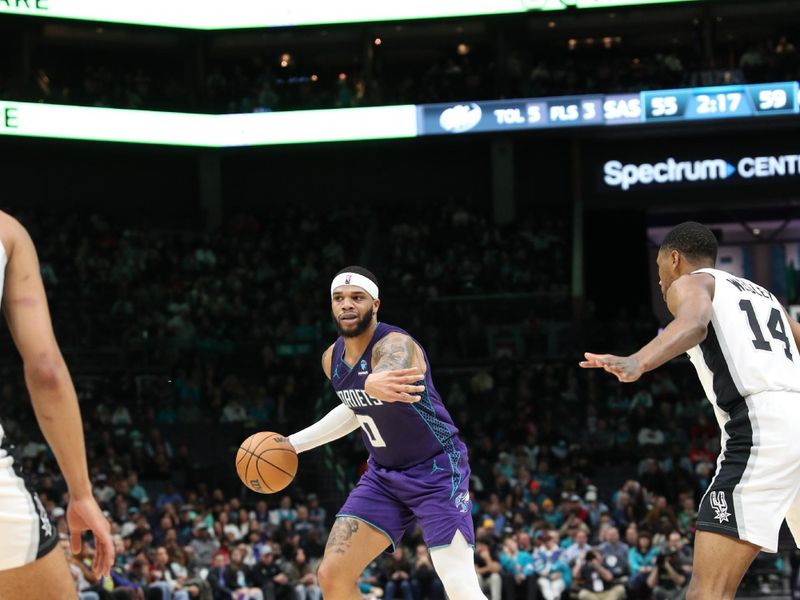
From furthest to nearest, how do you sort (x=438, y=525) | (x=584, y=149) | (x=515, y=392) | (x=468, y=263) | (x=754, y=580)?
(x=584, y=149) < (x=468, y=263) < (x=515, y=392) < (x=754, y=580) < (x=438, y=525)

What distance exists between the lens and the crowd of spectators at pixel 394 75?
25.9 meters

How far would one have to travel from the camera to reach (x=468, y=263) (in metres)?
25.6

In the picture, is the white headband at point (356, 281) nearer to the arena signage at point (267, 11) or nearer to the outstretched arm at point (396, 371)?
the outstretched arm at point (396, 371)

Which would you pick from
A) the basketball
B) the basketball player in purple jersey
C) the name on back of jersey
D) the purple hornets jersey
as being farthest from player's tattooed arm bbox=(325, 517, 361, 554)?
the name on back of jersey

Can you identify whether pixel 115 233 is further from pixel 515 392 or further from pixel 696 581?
pixel 696 581

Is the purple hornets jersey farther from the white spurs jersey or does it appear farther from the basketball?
the white spurs jersey

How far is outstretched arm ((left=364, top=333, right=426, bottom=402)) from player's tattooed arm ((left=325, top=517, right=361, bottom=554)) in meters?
0.89

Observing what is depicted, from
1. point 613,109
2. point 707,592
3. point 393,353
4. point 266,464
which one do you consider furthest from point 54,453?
point 613,109

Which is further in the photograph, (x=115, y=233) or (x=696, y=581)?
(x=115, y=233)

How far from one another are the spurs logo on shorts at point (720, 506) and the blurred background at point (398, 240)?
9348 millimetres

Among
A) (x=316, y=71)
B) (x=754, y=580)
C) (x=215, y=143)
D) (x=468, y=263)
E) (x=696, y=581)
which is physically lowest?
(x=754, y=580)

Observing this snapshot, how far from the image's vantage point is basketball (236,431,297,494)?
716cm

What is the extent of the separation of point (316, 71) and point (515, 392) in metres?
12.6

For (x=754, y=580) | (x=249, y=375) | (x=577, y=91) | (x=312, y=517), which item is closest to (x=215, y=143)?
(x=249, y=375)
